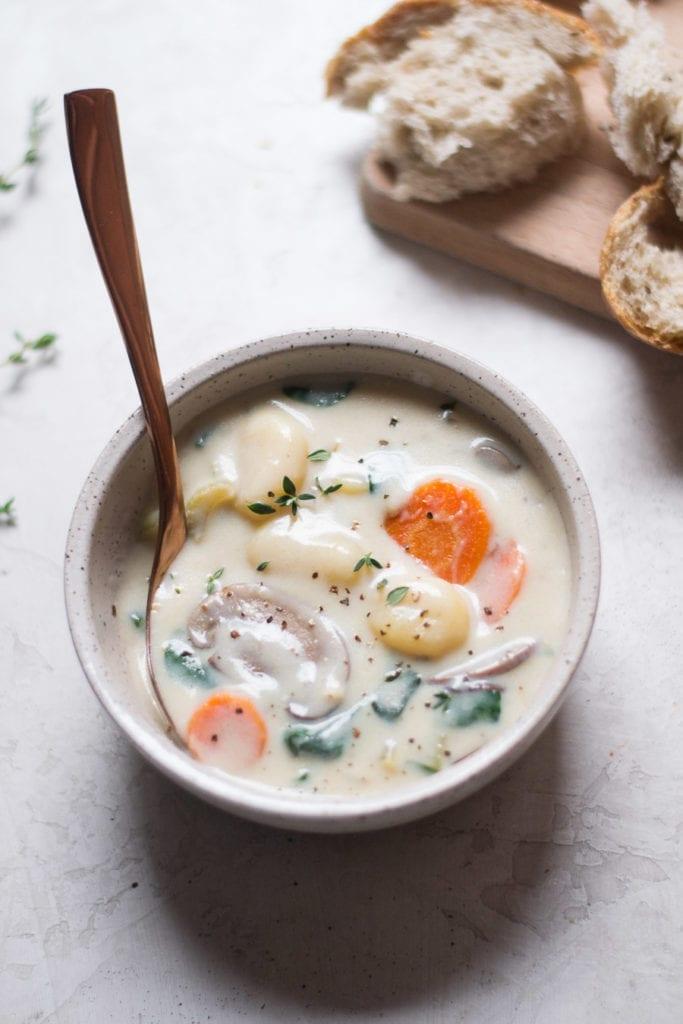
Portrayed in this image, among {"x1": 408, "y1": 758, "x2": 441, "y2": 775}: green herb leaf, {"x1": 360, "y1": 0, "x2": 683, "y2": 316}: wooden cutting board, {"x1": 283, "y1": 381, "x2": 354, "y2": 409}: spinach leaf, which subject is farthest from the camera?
{"x1": 360, "y1": 0, "x2": 683, "y2": 316}: wooden cutting board

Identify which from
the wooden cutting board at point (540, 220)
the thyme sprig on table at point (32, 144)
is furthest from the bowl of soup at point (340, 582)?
the thyme sprig on table at point (32, 144)

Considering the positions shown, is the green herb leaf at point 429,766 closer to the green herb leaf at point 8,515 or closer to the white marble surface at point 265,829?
the white marble surface at point 265,829

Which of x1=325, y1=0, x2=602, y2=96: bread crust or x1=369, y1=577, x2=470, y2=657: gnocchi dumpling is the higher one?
x1=325, y1=0, x2=602, y2=96: bread crust

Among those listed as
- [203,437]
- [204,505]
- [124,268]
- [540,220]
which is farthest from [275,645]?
[540,220]

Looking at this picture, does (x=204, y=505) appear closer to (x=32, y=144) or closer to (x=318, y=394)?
(x=318, y=394)

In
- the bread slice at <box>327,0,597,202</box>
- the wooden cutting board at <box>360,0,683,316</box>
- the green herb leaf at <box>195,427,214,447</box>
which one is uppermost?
the bread slice at <box>327,0,597,202</box>

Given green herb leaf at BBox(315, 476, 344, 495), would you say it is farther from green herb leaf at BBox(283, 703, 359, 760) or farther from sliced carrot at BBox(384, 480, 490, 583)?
green herb leaf at BBox(283, 703, 359, 760)

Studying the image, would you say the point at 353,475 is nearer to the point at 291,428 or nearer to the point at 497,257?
the point at 291,428

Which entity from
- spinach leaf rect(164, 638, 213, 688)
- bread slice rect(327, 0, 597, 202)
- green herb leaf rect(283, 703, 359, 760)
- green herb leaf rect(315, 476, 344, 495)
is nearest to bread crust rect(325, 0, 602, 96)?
bread slice rect(327, 0, 597, 202)
